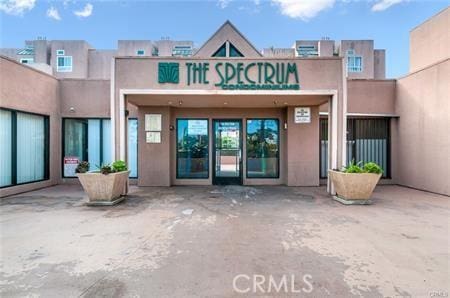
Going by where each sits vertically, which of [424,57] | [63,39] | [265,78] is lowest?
[265,78]

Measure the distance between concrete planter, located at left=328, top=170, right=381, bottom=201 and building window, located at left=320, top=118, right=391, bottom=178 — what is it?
3.69 meters

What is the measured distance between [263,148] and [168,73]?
4.46m

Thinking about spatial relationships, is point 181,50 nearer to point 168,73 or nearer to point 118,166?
point 168,73

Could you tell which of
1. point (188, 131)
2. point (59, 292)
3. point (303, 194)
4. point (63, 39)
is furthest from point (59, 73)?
point (59, 292)

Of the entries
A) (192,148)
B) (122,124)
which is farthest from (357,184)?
(122,124)

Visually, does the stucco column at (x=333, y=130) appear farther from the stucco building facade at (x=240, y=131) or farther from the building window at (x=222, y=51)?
the building window at (x=222, y=51)

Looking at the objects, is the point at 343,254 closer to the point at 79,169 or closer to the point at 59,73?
the point at 79,169

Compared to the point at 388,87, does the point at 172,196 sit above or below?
below

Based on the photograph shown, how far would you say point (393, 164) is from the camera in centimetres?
1034

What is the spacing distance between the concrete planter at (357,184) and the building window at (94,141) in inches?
280

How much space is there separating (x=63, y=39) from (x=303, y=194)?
3267 centimetres

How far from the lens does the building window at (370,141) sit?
34.2ft

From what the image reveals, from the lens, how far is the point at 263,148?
10.3 meters

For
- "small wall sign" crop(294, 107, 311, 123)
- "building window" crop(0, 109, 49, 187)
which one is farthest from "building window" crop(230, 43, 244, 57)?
"building window" crop(0, 109, 49, 187)
